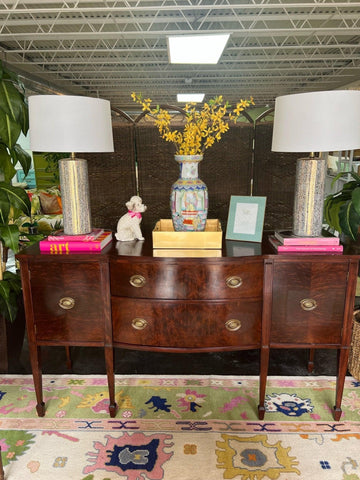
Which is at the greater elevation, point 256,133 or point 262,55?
point 262,55

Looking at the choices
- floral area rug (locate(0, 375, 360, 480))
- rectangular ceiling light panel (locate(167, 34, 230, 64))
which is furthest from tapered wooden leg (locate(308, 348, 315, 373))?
rectangular ceiling light panel (locate(167, 34, 230, 64))

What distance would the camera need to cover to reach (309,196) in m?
1.71

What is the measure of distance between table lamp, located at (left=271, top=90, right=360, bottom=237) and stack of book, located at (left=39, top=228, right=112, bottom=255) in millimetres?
942

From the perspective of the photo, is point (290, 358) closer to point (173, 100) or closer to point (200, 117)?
point (200, 117)

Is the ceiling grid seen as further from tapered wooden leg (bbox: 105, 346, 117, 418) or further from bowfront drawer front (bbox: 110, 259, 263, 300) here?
tapered wooden leg (bbox: 105, 346, 117, 418)

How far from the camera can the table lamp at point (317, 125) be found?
60.0 inches

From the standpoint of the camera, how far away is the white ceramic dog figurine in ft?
6.04

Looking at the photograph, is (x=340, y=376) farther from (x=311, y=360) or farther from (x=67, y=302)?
(x=67, y=302)

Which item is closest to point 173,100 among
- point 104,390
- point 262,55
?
point 262,55

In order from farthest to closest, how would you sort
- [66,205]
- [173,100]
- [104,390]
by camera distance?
1. [173,100]
2. [104,390]
3. [66,205]

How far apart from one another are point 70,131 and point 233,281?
0.97 m

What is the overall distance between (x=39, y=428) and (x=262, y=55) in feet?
23.5

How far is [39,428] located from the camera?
71.2 inches

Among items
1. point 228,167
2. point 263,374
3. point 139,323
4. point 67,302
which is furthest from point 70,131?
point 263,374
